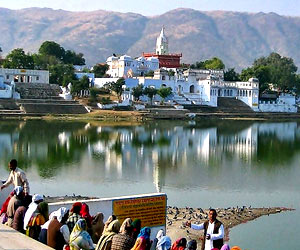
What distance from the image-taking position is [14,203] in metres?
6.62

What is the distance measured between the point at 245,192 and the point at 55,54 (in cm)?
4434

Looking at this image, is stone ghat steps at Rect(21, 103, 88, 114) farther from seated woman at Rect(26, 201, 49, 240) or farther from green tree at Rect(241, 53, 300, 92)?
seated woman at Rect(26, 201, 49, 240)

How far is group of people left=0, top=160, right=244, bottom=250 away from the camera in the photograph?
5.37 meters

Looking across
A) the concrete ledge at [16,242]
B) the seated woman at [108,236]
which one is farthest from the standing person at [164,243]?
the concrete ledge at [16,242]

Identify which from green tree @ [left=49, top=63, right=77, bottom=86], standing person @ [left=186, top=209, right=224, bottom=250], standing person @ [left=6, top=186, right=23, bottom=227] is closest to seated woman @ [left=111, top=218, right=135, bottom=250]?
standing person @ [left=186, top=209, right=224, bottom=250]

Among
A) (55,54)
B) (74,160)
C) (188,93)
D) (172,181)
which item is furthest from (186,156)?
(55,54)

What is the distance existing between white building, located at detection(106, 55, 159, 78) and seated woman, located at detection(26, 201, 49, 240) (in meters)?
46.2

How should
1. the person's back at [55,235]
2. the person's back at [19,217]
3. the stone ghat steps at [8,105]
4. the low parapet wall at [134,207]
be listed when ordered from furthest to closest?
the stone ghat steps at [8,105], the low parapet wall at [134,207], the person's back at [19,217], the person's back at [55,235]

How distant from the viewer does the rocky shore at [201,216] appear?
1045 cm

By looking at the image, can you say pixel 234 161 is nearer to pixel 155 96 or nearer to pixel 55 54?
pixel 155 96

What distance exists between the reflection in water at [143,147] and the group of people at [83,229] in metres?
9.16

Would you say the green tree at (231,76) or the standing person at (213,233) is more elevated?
the green tree at (231,76)

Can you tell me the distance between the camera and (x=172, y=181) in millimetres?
16750

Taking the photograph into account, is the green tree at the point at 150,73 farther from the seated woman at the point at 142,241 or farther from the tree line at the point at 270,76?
the seated woman at the point at 142,241
